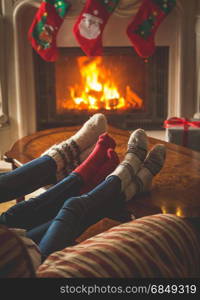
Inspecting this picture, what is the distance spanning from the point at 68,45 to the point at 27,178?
6.59 feet

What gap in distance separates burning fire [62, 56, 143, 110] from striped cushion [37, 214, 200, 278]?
2.60m

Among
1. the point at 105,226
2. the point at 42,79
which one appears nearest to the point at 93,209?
the point at 105,226

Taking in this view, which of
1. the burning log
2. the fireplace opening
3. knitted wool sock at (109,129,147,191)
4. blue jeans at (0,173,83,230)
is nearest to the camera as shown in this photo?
blue jeans at (0,173,83,230)

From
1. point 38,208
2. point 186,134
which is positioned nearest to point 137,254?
point 38,208

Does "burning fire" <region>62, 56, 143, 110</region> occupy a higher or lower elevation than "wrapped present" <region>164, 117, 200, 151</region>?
higher

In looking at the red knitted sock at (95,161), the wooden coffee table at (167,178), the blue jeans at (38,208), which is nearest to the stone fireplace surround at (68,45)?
the wooden coffee table at (167,178)

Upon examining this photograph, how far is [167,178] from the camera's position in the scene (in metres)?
1.54

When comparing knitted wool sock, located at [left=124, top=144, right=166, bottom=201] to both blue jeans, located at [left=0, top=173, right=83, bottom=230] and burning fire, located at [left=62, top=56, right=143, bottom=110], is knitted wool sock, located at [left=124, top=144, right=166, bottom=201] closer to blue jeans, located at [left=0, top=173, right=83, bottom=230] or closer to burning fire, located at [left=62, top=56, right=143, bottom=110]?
blue jeans, located at [left=0, top=173, right=83, bottom=230]

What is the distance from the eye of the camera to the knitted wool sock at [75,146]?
155cm

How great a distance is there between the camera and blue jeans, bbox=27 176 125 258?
1.00 metres

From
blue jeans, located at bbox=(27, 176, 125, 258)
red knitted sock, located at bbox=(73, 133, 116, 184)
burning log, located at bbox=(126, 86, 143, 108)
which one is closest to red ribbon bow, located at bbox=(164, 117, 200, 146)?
red knitted sock, located at bbox=(73, 133, 116, 184)

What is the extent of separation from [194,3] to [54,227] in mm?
2528

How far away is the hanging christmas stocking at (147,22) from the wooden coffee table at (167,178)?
1.07 metres

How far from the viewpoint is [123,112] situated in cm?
342
